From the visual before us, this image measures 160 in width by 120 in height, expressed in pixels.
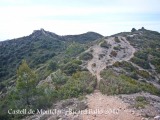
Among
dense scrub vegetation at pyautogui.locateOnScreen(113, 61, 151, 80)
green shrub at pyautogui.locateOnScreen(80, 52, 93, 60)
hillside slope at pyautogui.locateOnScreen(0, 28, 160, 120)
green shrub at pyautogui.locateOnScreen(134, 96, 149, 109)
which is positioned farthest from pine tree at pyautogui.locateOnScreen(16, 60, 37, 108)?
green shrub at pyautogui.locateOnScreen(80, 52, 93, 60)

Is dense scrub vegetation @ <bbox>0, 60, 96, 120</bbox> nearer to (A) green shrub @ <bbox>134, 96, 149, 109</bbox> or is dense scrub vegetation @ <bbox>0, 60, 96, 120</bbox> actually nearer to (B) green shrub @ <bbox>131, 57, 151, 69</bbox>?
(A) green shrub @ <bbox>134, 96, 149, 109</bbox>

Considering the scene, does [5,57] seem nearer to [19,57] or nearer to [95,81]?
[19,57]

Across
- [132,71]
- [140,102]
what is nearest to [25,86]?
[140,102]

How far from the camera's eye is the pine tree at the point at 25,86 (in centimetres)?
2816

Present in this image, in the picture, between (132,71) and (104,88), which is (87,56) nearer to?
(132,71)

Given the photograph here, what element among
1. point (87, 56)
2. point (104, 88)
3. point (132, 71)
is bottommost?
point (132, 71)

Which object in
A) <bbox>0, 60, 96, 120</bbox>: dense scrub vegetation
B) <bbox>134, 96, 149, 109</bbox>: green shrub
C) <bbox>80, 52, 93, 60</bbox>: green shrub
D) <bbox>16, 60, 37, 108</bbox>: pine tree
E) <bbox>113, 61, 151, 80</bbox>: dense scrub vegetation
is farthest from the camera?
<bbox>80, 52, 93, 60</bbox>: green shrub

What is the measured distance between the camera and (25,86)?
2827 cm

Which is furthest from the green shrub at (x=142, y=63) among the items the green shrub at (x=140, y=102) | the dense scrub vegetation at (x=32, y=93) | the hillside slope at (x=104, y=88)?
the green shrub at (x=140, y=102)

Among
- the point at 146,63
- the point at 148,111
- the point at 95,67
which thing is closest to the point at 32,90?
the point at 148,111

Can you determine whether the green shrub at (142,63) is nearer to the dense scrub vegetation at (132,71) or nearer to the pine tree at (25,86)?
the dense scrub vegetation at (132,71)

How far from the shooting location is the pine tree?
28156 mm

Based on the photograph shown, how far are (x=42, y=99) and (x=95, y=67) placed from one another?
19.5 metres

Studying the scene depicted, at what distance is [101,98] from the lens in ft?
92.0
